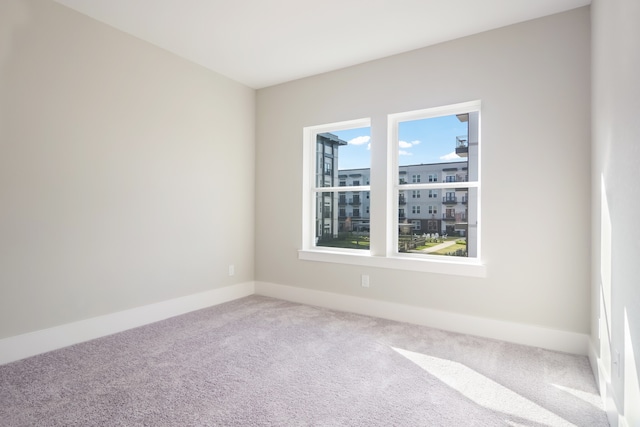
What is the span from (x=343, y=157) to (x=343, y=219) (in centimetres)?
76

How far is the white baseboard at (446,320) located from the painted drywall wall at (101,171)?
3.46 ft

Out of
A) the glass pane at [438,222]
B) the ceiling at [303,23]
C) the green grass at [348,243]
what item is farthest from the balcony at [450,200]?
the ceiling at [303,23]

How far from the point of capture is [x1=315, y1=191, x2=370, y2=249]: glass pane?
12.7ft

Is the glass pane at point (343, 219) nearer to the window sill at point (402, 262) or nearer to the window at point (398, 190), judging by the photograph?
the window at point (398, 190)

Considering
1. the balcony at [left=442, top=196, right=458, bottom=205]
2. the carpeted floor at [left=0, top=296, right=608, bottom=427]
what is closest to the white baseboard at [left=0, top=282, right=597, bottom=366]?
the carpeted floor at [left=0, top=296, right=608, bottom=427]

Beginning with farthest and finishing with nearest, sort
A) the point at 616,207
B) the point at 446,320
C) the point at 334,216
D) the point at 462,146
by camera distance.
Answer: the point at 334,216 → the point at 462,146 → the point at 446,320 → the point at 616,207

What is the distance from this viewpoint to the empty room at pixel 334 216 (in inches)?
76.5

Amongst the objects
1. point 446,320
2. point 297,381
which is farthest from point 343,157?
point 297,381

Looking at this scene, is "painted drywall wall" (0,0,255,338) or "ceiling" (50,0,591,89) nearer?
"painted drywall wall" (0,0,255,338)

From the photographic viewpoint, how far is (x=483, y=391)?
208 cm

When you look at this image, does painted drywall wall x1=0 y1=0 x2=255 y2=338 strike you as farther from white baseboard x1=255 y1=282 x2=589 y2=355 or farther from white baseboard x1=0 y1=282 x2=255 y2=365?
white baseboard x1=255 y1=282 x2=589 y2=355

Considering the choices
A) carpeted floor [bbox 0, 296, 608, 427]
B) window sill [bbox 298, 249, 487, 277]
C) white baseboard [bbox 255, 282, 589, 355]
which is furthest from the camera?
window sill [bbox 298, 249, 487, 277]

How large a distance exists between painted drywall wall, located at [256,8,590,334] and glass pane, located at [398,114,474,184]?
0.23 meters

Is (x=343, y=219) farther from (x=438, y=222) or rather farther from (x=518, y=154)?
(x=518, y=154)
